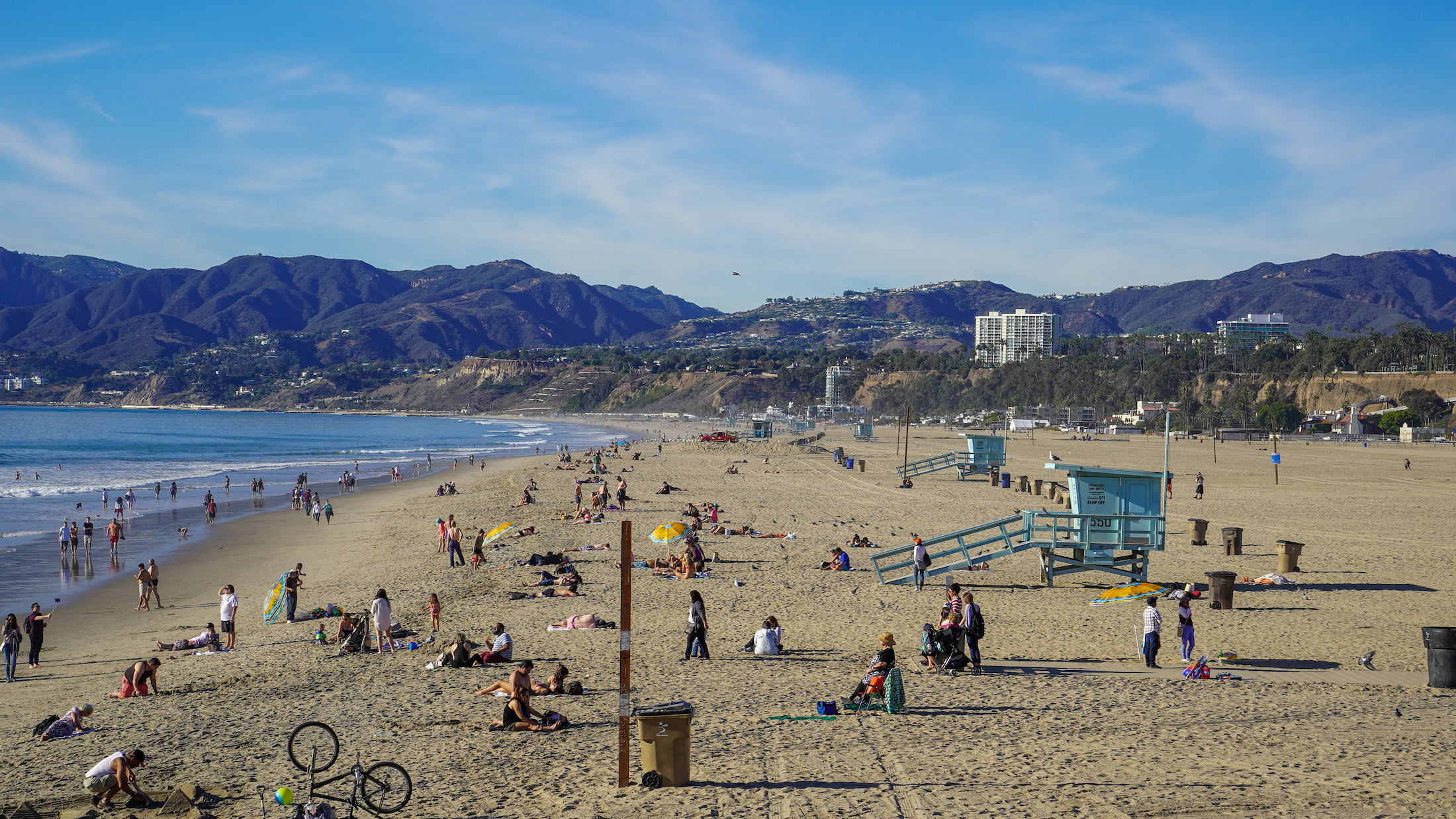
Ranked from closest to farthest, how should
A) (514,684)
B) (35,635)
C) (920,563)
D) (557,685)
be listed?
1. (514,684)
2. (557,685)
3. (35,635)
4. (920,563)

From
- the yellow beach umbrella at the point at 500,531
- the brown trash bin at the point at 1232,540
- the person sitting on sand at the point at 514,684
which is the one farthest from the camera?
the yellow beach umbrella at the point at 500,531

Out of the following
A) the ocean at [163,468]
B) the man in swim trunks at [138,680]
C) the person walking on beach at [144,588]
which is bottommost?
the ocean at [163,468]

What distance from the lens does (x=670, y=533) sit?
19.8 m

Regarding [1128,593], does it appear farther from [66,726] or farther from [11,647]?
[11,647]

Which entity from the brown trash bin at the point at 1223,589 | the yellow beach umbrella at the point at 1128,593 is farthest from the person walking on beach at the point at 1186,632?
the brown trash bin at the point at 1223,589

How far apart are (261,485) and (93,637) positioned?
996 inches

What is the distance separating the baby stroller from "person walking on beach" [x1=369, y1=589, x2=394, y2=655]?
7.63 meters

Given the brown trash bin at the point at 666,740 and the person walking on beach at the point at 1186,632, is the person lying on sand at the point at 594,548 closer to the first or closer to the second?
the person walking on beach at the point at 1186,632

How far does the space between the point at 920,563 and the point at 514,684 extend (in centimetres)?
911

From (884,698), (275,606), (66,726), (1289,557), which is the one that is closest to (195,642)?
(275,606)

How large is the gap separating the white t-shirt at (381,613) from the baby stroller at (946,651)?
767 cm

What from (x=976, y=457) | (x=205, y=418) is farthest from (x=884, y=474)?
(x=205, y=418)

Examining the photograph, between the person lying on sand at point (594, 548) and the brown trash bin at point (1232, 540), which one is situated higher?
the brown trash bin at point (1232, 540)

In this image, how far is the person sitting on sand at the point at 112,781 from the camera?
7500 mm
